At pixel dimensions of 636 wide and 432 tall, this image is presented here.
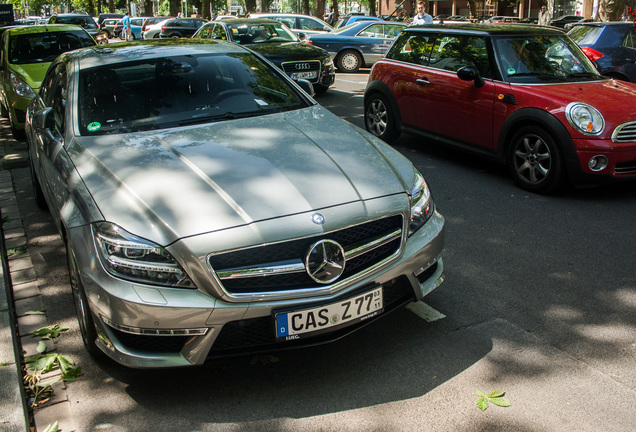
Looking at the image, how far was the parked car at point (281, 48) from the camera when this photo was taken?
1288 centimetres

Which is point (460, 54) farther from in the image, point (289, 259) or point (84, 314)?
point (84, 314)

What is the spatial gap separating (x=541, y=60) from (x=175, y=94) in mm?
4472

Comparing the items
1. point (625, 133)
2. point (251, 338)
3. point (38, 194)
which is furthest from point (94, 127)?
point (625, 133)

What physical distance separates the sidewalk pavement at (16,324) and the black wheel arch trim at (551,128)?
15.9ft

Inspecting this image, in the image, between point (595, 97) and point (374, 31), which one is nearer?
point (595, 97)

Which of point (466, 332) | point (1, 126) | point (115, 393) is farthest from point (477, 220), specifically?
point (1, 126)

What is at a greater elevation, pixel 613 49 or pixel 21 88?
pixel 613 49

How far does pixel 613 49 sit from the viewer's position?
11.6 meters

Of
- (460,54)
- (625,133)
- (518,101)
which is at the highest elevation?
(460,54)

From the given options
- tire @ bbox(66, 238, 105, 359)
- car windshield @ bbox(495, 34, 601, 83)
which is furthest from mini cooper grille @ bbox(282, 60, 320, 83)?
tire @ bbox(66, 238, 105, 359)

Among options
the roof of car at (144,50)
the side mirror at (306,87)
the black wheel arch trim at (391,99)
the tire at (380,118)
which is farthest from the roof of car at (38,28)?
the side mirror at (306,87)

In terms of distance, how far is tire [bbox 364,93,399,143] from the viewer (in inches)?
347

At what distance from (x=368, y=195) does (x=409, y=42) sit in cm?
562

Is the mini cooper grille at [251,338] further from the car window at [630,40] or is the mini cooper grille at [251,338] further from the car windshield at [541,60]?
the car window at [630,40]
